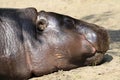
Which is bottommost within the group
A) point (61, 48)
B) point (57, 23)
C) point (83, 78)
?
point (83, 78)

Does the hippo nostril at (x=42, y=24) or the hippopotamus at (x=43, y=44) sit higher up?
the hippo nostril at (x=42, y=24)

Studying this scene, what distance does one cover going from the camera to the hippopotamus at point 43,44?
15.3ft

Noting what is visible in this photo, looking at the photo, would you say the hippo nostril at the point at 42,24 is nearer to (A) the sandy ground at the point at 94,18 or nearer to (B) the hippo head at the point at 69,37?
(B) the hippo head at the point at 69,37

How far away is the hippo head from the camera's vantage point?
497cm

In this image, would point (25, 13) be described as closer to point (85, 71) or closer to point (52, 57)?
point (52, 57)

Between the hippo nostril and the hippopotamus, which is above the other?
the hippo nostril

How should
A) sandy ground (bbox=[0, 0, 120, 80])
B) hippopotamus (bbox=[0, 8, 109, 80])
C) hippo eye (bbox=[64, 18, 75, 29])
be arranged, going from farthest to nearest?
1. hippo eye (bbox=[64, 18, 75, 29])
2. sandy ground (bbox=[0, 0, 120, 80])
3. hippopotamus (bbox=[0, 8, 109, 80])

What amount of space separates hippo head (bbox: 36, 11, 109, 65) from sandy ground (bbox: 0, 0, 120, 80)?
19 centimetres

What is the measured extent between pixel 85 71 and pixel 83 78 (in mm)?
256

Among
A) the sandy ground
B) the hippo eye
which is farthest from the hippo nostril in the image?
the sandy ground

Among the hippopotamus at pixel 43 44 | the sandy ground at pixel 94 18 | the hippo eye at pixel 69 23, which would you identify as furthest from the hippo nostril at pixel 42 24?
the sandy ground at pixel 94 18

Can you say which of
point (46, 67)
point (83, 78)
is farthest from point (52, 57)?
point (83, 78)

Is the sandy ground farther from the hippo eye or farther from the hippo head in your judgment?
→ the hippo eye

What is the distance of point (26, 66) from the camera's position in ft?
15.4
